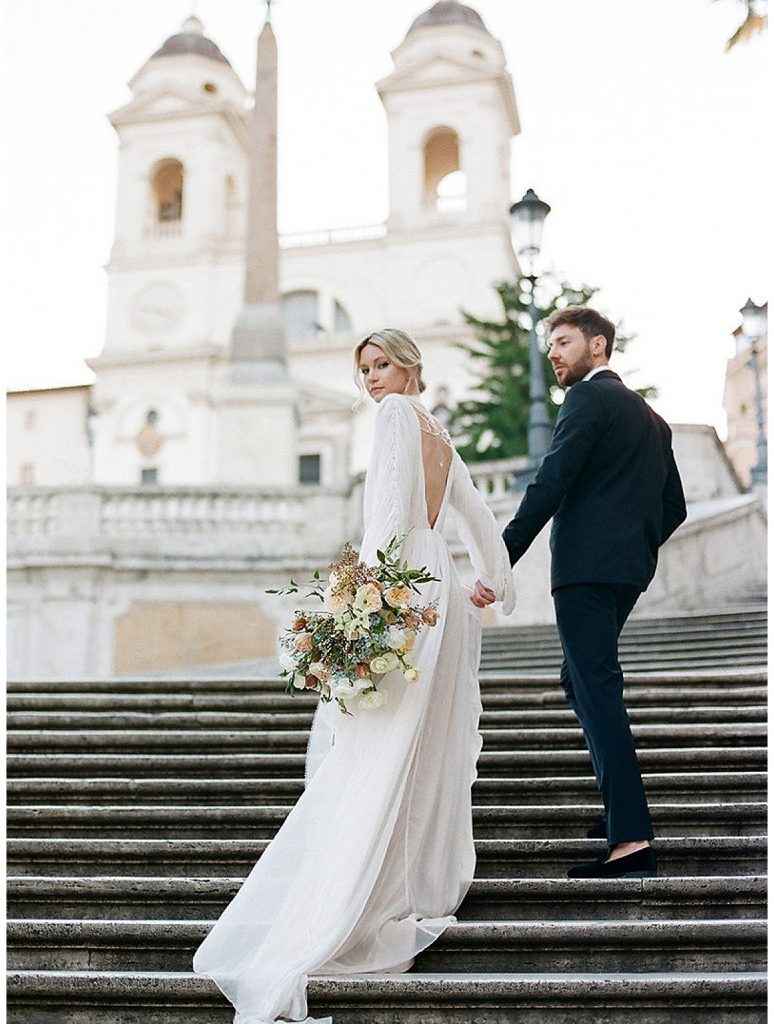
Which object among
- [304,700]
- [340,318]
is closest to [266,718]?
[304,700]

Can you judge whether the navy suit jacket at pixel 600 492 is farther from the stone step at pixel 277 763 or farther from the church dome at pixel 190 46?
the church dome at pixel 190 46

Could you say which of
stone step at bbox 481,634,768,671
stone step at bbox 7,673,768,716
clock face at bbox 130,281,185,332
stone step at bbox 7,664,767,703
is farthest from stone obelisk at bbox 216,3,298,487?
clock face at bbox 130,281,185,332

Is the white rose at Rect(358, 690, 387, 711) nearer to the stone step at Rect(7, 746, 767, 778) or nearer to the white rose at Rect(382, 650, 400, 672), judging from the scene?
the white rose at Rect(382, 650, 400, 672)

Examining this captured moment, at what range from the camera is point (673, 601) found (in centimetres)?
1373

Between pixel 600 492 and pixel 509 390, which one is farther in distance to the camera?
pixel 509 390

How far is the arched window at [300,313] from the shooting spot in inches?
1905

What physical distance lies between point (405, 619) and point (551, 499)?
72cm

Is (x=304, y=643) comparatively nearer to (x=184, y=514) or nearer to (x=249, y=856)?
(x=249, y=856)

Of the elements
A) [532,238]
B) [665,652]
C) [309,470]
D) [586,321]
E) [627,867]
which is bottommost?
[627,867]

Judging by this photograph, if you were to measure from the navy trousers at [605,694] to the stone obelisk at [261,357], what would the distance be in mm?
15514

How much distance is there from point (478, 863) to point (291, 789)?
1.14 meters

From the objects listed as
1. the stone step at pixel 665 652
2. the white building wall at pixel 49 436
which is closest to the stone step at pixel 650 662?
the stone step at pixel 665 652

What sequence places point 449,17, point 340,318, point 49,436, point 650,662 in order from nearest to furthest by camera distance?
point 650,662 → point 49,436 → point 340,318 → point 449,17

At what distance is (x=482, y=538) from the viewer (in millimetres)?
4387
